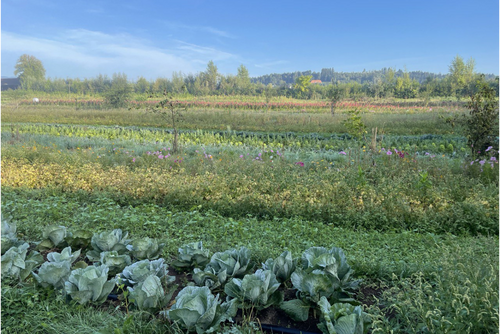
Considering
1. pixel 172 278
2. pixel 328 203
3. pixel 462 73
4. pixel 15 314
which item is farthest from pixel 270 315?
pixel 462 73

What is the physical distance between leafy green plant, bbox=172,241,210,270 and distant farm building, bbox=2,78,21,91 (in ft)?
131

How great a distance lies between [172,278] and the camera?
229cm

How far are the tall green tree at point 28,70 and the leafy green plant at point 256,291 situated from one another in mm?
39533

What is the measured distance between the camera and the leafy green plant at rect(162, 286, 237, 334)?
1.73m

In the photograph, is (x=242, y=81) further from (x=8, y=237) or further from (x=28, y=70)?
(x=8, y=237)

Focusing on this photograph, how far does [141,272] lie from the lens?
85.4 inches

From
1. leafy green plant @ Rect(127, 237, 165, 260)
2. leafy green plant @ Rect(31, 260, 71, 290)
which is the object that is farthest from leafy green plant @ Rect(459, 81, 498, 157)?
leafy green plant @ Rect(31, 260, 71, 290)

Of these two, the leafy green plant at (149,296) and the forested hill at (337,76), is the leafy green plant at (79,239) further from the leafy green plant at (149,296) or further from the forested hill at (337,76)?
the forested hill at (337,76)

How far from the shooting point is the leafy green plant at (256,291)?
1956mm

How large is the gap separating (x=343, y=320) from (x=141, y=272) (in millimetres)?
1242

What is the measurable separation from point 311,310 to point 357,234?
1.72 meters

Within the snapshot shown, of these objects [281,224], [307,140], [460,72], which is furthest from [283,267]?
[460,72]

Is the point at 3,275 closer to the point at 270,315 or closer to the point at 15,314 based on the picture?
the point at 15,314

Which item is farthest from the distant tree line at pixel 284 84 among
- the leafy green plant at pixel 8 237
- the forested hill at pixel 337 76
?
the leafy green plant at pixel 8 237
